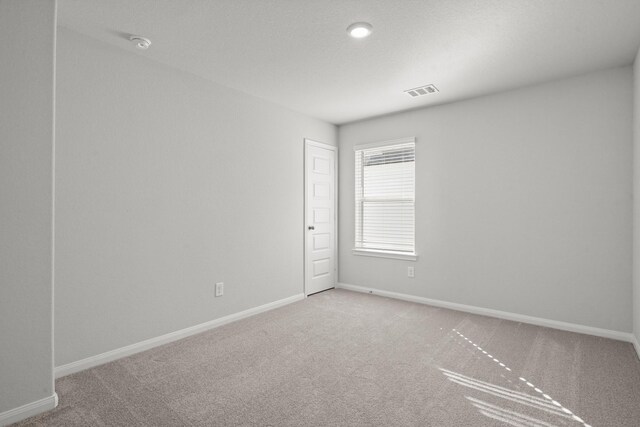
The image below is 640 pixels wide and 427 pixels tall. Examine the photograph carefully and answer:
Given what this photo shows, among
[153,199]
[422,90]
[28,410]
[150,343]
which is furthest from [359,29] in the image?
[28,410]

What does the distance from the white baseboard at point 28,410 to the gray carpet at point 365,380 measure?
5 cm

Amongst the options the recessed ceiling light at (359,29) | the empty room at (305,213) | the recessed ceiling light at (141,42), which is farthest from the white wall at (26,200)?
the recessed ceiling light at (359,29)

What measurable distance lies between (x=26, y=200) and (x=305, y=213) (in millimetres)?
3009

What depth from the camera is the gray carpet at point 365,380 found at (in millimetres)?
1932

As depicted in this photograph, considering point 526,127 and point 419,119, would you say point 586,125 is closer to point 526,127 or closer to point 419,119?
point 526,127

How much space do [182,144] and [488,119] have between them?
330 cm

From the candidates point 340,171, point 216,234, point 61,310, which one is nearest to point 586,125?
point 340,171

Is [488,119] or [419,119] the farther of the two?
[419,119]

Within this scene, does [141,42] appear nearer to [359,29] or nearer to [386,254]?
[359,29]

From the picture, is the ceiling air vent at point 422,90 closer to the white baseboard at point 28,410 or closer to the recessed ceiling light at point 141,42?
the recessed ceiling light at point 141,42

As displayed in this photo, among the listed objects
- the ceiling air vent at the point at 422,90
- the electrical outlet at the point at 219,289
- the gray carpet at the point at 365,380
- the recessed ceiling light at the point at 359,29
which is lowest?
the gray carpet at the point at 365,380

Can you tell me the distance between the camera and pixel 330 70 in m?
3.15

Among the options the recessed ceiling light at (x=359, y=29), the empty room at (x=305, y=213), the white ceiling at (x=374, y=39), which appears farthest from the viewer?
the recessed ceiling light at (x=359, y=29)

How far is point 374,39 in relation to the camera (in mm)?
2576
